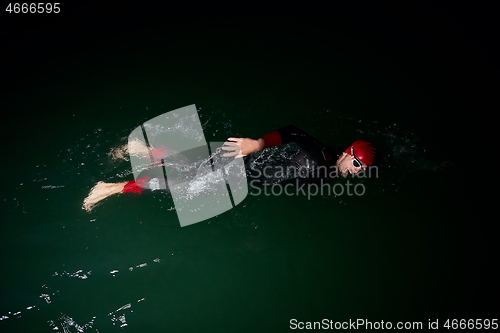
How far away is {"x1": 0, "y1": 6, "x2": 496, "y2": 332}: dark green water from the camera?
2.64 metres

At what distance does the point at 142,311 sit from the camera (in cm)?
260

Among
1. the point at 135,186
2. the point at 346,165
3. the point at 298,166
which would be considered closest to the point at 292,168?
the point at 298,166

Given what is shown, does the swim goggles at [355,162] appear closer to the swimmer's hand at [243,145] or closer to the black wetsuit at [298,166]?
the black wetsuit at [298,166]

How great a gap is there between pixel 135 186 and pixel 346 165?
2.20m

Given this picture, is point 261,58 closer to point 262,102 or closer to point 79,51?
point 262,102

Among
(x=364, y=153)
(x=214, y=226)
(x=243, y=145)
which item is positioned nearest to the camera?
(x=243, y=145)

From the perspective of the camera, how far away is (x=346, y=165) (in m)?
2.86

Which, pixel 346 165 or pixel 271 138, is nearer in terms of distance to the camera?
pixel 271 138

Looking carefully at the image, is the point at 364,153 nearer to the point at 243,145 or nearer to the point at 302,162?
the point at 302,162

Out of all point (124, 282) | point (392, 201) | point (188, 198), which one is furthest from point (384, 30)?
point (124, 282)

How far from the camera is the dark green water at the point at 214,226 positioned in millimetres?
2645

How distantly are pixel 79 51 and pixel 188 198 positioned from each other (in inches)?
119

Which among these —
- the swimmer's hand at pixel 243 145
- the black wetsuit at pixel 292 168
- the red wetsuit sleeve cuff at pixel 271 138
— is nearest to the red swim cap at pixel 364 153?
the black wetsuit at pixel 292 168

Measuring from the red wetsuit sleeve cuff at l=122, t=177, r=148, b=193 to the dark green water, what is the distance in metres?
0.18
